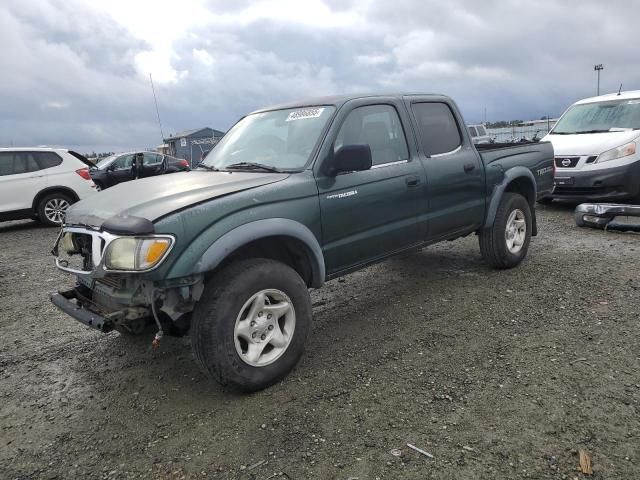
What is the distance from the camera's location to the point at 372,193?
→ 12.1 ft

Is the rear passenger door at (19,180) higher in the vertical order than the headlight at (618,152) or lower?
higher

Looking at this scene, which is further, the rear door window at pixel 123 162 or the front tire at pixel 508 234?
the rear door window at pixel 123 162

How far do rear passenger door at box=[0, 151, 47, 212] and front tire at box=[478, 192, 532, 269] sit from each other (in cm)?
906

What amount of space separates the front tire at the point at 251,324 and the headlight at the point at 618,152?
692cm

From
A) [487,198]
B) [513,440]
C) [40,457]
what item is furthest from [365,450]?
[487,198]

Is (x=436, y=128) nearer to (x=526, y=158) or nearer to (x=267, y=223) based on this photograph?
(x=526, y=158)

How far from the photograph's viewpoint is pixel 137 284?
110 inches

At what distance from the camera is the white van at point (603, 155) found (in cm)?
788

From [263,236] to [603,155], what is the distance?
284 inches

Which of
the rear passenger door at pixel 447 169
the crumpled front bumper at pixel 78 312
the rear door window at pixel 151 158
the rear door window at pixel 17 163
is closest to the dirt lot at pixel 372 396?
the crumpled front bumper at pixel 78 312

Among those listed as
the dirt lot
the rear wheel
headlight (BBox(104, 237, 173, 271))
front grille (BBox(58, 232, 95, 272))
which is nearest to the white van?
the dirt lot

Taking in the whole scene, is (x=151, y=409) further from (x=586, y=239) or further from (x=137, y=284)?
(x=586, y=239)

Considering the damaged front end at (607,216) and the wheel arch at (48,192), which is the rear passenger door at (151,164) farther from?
the damaged front end at (607,216)

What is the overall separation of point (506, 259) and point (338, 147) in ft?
8.46
